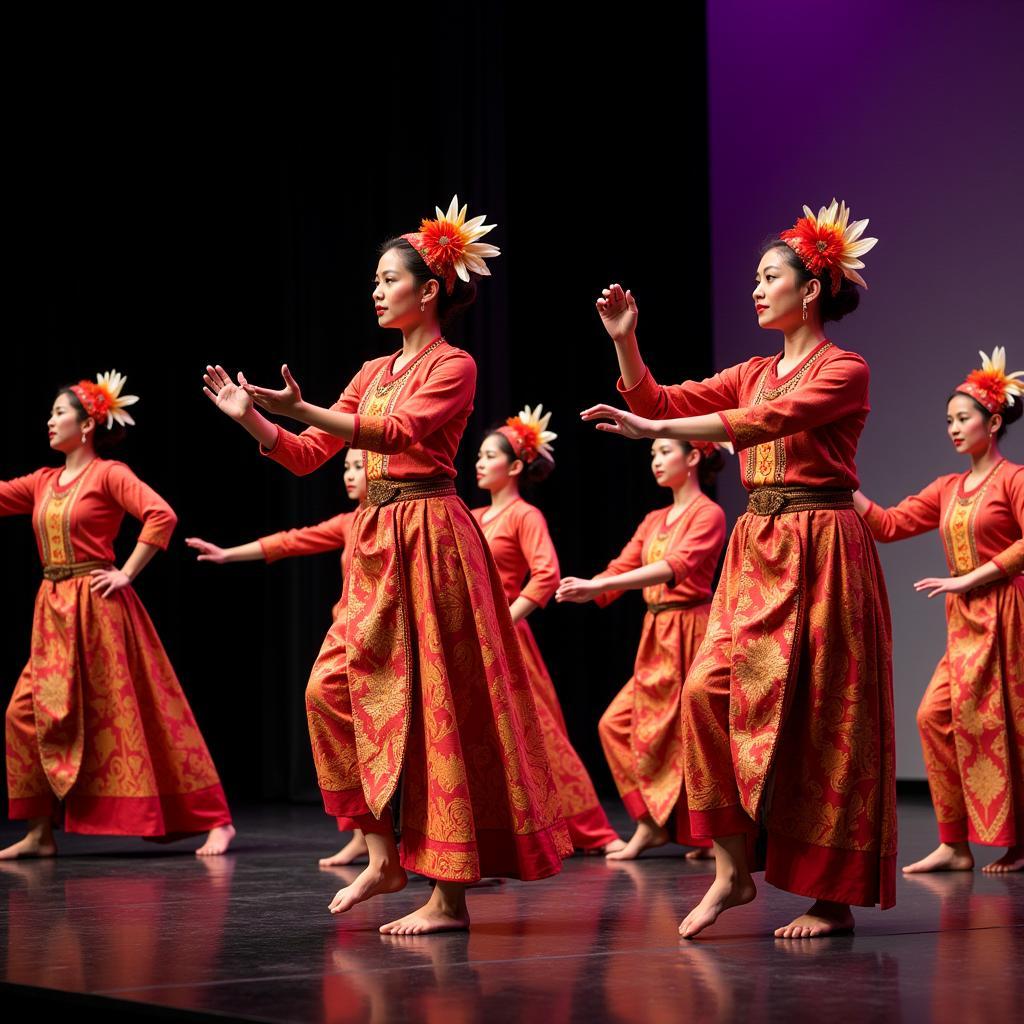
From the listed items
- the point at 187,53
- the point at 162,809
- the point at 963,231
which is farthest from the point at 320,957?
the point at 187,53

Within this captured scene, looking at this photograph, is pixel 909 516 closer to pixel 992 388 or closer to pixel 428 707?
pixel 992 388

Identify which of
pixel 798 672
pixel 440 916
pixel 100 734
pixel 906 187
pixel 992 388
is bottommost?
pixel 440 916

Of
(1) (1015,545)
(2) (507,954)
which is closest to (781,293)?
(2) (507,954)

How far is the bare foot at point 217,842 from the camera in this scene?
500cm

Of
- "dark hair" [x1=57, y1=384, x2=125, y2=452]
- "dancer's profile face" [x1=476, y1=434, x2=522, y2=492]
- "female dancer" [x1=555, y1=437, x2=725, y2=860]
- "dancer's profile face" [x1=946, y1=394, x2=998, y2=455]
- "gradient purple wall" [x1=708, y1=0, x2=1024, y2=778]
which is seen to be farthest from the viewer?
"gradient purple wall" [x1=708, y1=0, x2=1024, y2=778]

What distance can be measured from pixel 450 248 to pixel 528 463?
198cm

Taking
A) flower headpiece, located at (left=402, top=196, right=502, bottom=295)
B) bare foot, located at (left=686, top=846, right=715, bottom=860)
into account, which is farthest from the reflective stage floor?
flower headpiece, located at (left=402, top=196, right=502, bottom=295)

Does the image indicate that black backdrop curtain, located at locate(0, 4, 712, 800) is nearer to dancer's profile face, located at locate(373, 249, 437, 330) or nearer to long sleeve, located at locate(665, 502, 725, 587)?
long sleeve, located at locate(665, 502, 725, 587)

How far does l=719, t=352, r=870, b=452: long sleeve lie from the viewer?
9.73 feet

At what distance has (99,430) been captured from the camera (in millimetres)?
5227

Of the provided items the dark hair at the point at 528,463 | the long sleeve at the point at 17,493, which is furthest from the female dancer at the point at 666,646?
the long sleeve at the point at 17,493

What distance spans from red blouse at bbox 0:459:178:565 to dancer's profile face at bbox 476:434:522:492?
1010 millimetres

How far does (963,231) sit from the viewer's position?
6.32m

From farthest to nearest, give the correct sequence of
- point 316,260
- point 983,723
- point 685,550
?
point 316,260 < point 685,550 < point 983,723
